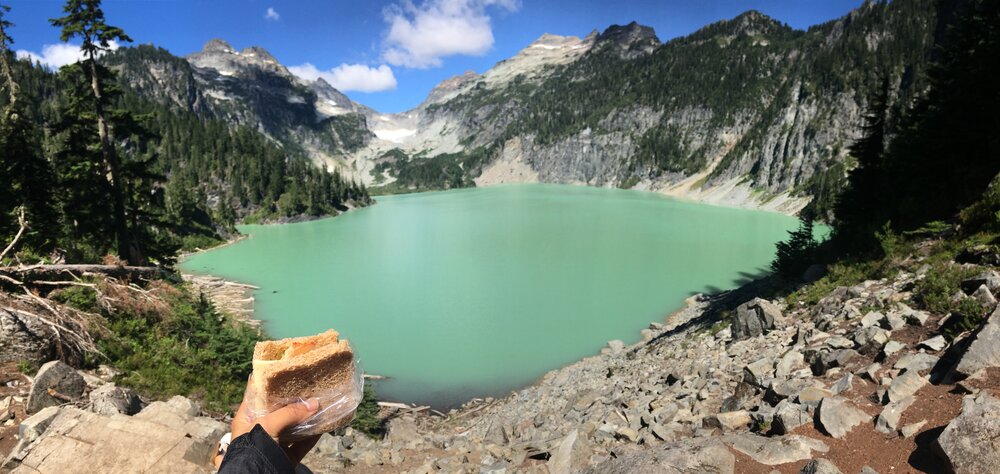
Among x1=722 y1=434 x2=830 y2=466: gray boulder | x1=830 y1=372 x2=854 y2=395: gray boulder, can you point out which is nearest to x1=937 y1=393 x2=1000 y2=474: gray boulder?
x1=722 y1=434 x2=830 y2=466: gray boulder

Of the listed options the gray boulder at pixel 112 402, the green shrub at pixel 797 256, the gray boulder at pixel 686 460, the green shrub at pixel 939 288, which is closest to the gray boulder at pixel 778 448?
the gray boulder at pixel 686 460

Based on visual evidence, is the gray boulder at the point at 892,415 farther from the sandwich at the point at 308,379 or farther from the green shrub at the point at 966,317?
the sandwich at the point at 308,379

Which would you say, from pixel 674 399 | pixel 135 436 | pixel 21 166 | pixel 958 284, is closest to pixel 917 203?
pixel 958 284

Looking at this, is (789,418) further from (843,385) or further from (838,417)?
(843,385)

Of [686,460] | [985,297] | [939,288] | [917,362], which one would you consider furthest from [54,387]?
[939,288]

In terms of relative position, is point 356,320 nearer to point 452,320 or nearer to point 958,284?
point 452,320

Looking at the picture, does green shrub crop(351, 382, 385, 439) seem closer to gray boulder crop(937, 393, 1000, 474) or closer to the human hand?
the human hand

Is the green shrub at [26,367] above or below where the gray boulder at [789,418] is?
above
